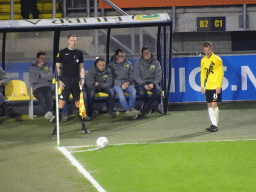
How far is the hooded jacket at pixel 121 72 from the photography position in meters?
12.9

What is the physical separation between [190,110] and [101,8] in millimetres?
7188

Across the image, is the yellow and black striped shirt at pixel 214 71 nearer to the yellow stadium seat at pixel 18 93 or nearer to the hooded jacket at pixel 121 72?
→ the hooded jacket at pixel 121 72

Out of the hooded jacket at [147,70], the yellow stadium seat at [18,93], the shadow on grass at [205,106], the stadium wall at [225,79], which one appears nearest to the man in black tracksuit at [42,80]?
the yellow stadium seat at [18,93]

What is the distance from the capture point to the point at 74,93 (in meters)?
10.1

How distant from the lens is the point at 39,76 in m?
12.6

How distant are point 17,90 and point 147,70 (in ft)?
10.5

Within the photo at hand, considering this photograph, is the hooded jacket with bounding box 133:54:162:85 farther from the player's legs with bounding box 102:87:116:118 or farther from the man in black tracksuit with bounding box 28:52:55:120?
the man in black tracksuit with bounding box 28:52:55:120

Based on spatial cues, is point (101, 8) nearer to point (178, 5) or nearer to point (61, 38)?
point (178, 5)

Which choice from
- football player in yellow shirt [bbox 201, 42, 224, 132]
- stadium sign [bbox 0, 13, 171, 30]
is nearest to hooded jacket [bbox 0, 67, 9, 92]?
stadium sign [bbox 0, 13, 171, 30]

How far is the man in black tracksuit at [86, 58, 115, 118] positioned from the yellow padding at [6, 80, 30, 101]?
1518 mm

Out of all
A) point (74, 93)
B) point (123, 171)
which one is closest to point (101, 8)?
point (74, 93)

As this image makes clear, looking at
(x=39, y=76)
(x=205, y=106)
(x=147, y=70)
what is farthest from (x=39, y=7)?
(x=205, y=106)

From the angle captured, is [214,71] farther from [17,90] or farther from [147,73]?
[17,90]

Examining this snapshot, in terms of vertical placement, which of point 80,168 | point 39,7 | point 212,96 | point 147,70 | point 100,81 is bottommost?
point 80,168
